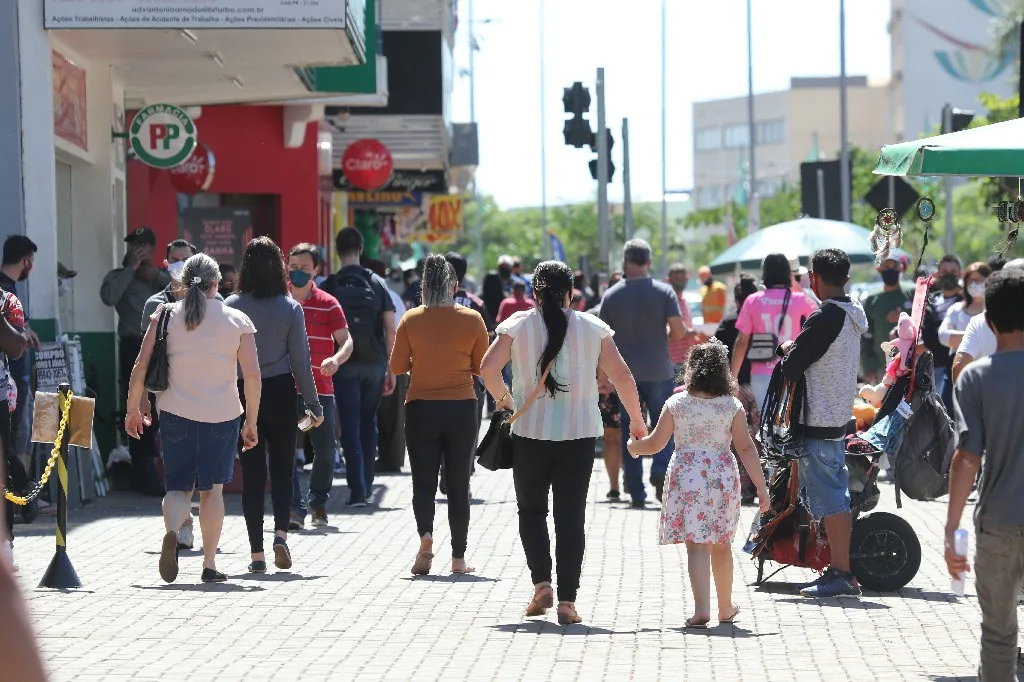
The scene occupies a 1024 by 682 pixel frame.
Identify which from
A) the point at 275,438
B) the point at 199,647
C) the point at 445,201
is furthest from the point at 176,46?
the point at 445,201

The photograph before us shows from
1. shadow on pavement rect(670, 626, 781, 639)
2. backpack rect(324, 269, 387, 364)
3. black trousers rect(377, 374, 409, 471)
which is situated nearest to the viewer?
shadow on pavement rect(670, 626, 781, 639)

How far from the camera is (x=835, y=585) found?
30.5ft

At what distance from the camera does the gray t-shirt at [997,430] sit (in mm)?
5770

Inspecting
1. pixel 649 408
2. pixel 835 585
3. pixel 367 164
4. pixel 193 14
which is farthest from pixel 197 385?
pixel 367 164

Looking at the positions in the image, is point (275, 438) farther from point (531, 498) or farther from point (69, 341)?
point (69, 341)

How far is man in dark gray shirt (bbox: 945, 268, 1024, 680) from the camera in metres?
5.78

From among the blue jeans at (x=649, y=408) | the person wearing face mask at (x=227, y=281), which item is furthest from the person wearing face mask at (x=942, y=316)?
the person wearing face mask at (x=227, y=281)

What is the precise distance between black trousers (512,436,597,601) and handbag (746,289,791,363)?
13.9 ft

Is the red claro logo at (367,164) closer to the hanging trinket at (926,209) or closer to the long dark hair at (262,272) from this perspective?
the long dark hair at (262,272)

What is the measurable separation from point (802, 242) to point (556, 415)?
1185cm

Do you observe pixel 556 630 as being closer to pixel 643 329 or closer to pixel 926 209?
pixel 926 209

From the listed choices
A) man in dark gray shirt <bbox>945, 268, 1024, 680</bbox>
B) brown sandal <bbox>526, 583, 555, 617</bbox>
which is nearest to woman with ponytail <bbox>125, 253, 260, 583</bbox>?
brown sandal <bbox>526, 583, 555, 617</bbox>

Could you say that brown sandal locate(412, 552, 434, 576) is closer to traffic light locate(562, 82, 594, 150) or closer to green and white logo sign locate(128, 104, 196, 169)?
green and white logo sign locate(128, 104, 196, 169)

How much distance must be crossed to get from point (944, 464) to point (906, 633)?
80 cm
